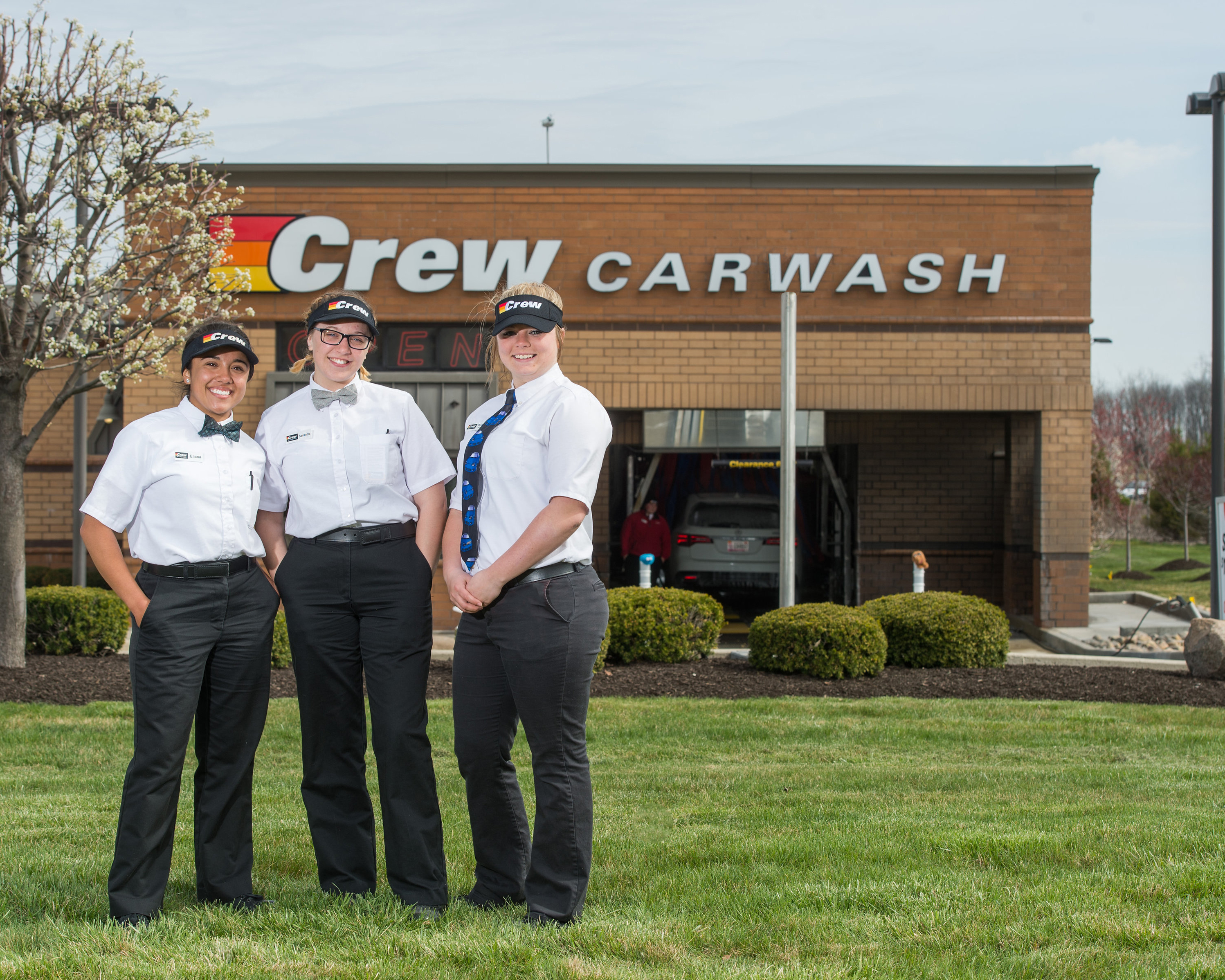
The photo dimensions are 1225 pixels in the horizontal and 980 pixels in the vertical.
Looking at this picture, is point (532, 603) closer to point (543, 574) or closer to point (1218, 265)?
point (543, 574)

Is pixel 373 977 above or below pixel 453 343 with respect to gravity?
below

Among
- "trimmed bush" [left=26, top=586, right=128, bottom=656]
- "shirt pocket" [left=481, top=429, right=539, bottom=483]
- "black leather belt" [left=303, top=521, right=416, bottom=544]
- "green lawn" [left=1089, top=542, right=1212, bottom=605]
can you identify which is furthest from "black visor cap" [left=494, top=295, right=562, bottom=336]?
"green lawn" [left=1089, top=542, right=1212, bottom=605]

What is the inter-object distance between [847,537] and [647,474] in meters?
2.95

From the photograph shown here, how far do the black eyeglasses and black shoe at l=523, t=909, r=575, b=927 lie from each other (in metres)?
1.92

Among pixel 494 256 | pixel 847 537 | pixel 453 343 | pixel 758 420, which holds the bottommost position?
pixel 847 537

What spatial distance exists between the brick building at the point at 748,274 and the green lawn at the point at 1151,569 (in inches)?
196

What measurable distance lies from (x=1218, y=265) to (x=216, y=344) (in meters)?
11.8

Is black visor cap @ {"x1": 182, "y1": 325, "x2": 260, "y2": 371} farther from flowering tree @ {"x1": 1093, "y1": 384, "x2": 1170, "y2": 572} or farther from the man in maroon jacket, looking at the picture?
flowering tree @ {"x1": 1093, "y1": 384, "x2": 1170, "y2": 572}

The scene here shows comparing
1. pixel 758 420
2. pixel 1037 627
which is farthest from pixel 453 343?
pixel 1037 627

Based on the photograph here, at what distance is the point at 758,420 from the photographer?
13.6 metres

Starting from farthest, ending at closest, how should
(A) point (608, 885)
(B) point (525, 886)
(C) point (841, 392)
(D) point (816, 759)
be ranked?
(C) point (841, 392), (D) point (816, 759), (A) point (608, 885), (B) point (525, 886)

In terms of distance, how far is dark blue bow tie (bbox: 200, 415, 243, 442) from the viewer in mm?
3826

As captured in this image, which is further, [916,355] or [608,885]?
[916,355]

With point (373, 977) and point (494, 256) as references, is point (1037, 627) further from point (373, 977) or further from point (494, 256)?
point (373, 977)
